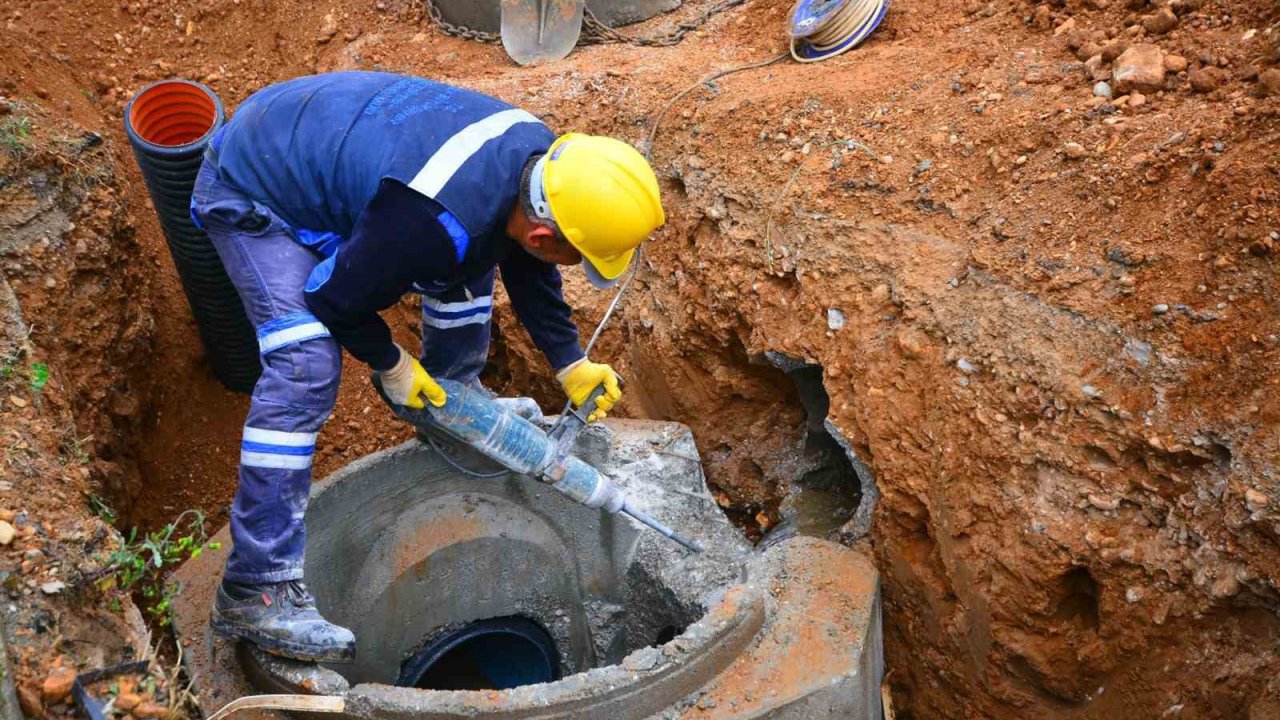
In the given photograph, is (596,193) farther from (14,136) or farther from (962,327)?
(14,136)

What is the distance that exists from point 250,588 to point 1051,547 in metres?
2.24

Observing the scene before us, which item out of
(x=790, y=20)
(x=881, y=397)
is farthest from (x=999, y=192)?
(x=790, y=20)

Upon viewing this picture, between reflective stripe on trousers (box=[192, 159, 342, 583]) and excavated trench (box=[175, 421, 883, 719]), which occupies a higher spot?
reflective stripe on trousers (box=[192, 159, 342, 583])

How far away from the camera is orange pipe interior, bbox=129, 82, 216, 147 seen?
356cm

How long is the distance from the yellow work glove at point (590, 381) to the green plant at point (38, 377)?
159 centimetres

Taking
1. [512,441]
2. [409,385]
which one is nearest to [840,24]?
[512,441]

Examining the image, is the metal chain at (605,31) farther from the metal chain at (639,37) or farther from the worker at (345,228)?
the worker at (345,228)

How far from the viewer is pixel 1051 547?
2715 millimetres

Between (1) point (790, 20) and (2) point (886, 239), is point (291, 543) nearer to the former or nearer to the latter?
(2) point (886, 239)

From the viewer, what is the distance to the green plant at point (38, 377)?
9.46ft

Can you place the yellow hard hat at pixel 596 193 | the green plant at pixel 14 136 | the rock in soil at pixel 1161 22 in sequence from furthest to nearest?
1. the green plant at pixel 14 136
2. the rock in soil at pixel 1161 22
3. the yellow hard hat at pixel 596 193

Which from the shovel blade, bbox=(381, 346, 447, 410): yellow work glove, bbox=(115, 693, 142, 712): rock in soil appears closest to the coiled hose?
the shovel blade

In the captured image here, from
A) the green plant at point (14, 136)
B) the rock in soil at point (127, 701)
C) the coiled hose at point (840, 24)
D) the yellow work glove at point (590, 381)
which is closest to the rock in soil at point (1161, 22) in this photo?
the coiled hose at point (840, 24)

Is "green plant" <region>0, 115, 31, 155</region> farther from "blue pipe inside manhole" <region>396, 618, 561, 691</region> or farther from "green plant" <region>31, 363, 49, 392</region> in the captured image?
"blue pipe inside manhole" <region>396, 618, 561, 691</region>
